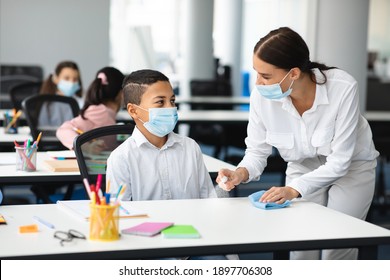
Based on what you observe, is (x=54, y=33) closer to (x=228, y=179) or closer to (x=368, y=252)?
(x=228, y=179)

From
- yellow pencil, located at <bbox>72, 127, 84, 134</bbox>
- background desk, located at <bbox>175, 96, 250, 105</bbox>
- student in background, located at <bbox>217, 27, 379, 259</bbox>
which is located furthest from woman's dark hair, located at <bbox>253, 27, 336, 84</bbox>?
background desk, located at <bbox>175, 96, 250, 105</bbox>

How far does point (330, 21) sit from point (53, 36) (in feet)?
14.9

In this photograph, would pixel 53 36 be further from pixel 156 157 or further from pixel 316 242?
pixel 316 242

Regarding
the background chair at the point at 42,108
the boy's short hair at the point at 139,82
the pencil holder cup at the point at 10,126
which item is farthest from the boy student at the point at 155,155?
the pencil holder cup at the point at 10,126

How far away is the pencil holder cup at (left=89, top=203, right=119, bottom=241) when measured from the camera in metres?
1.97

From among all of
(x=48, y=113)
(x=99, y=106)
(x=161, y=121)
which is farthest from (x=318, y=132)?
(x=48, y=113)

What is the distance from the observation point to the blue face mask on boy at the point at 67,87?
552 cm

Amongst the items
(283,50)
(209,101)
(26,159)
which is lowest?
(209,101)

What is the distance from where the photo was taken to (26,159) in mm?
3189

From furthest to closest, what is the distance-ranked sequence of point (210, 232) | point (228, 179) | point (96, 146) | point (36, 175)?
point (36, 175) → point (96, 146) → point (228, 179) → point (210, 232)

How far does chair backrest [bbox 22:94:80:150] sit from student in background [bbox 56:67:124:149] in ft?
1.29

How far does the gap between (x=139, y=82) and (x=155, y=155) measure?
302mm

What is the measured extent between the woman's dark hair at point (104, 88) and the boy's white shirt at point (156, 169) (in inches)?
46.7

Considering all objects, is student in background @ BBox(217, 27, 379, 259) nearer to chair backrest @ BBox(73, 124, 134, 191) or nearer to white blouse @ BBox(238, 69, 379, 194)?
white blouse @ BBox(238, 69, 379, 194)
